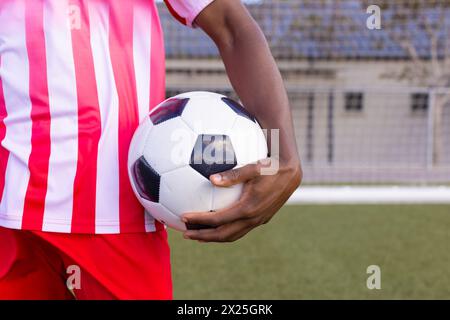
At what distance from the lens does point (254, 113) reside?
141 cm

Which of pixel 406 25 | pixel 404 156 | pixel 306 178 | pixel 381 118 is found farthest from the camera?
pixel 381 118

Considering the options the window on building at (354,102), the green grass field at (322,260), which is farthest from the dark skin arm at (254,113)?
the window on building at (354,102)

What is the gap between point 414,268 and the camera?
14.0 feet

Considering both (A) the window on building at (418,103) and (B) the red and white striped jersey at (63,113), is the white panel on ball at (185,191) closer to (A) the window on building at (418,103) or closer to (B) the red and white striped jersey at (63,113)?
(B) the red and white striped jersey at (63,113)

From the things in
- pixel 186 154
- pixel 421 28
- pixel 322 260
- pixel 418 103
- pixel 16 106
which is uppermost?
pixel 421 28

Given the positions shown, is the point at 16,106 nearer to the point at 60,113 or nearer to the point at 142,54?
the point at 60,113

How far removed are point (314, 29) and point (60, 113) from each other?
651 centimetres

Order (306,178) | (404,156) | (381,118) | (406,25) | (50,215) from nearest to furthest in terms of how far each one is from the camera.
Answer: (50,215), (406,25), (306,178), (404,156), (381,118)

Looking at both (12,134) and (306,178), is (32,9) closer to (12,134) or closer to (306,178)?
(12,134)

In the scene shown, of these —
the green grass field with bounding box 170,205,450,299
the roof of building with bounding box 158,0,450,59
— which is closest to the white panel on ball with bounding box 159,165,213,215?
the green grass field with bounding box 170,205,450,299

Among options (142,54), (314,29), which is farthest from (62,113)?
(314,29)

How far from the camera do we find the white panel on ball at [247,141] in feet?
4.30

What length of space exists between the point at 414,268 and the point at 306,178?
6.83 meters
